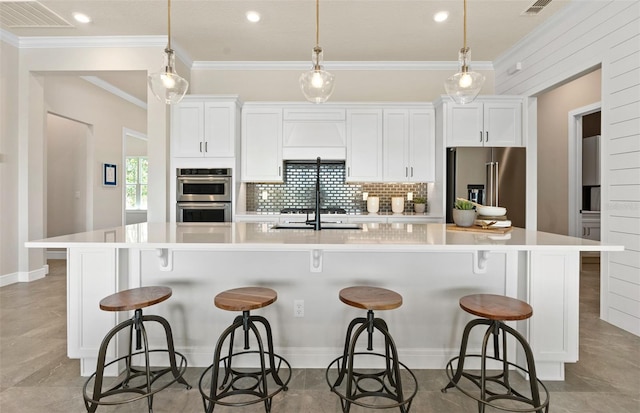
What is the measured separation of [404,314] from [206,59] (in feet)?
14.4

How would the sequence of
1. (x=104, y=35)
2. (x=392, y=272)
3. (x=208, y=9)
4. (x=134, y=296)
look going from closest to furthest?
(x=134, y=296) → (x=392, y=272) → (x=208, y=9) → (x=104, y=35)

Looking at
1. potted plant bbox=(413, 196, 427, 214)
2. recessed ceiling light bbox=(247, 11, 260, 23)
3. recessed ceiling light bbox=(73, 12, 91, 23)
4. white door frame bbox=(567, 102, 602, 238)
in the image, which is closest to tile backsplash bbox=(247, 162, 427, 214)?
potted plant bbox=(413, 196, 427, 214)

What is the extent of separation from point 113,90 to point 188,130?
3.15 metres

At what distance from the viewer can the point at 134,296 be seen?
196 cm

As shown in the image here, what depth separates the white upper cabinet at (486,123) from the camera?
4398 mm

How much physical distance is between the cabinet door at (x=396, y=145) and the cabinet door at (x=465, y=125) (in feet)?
1.82

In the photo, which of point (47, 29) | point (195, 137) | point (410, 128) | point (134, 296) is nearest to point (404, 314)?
point (134, 296)

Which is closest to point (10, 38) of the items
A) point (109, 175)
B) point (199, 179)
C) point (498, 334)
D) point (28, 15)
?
point (28, 15)

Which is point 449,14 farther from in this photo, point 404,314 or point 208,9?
point 404,314

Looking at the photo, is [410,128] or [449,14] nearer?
[449,14]

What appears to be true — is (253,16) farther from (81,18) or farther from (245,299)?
(245,299)

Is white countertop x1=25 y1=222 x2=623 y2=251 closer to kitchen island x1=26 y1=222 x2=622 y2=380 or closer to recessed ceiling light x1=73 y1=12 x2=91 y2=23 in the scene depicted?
kitchen island x1=26 y1=222 x2=622 y2=380

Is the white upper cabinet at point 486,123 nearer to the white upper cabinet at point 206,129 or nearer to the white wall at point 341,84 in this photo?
the white wall at point 341,84

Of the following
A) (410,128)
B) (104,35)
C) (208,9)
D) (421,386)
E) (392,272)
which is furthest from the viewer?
(410,128)
